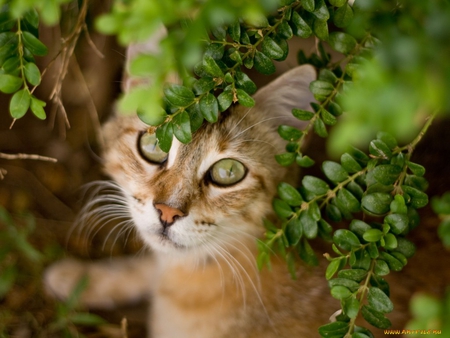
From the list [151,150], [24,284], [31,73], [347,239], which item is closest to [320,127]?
[347,239]

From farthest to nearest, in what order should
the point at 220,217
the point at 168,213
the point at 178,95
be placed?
the point at 220,217 → the point at 168,213 → the point at 178,95

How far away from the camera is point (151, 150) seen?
167 cm

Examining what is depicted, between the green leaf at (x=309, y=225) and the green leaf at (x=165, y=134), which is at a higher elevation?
the green leaf at (x=165, y=134)

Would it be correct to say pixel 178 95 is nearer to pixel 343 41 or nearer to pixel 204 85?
pixel 204 85

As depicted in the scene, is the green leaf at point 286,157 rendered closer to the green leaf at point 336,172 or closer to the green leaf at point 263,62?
the green leaf at point 336,172

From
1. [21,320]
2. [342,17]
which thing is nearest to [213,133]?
[342,17]

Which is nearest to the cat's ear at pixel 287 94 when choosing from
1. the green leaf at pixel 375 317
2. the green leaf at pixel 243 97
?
the green leaf at pixel 243 97

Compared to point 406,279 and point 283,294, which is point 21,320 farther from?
point 406,279

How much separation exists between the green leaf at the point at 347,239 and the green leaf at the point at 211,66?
0.58 meters

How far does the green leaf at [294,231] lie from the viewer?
134 cm

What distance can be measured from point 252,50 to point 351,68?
29cm

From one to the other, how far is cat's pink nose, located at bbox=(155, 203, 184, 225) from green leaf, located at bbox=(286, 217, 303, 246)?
0.39 meters

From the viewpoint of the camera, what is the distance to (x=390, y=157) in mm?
1201

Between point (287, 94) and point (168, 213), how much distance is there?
66cm
